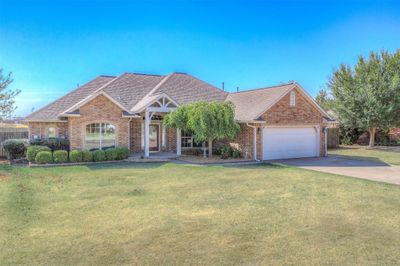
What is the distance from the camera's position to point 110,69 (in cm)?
3119

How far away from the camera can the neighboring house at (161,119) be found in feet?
65.9

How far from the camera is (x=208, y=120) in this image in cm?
1919

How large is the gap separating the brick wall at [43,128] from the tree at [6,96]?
1757 millimetres

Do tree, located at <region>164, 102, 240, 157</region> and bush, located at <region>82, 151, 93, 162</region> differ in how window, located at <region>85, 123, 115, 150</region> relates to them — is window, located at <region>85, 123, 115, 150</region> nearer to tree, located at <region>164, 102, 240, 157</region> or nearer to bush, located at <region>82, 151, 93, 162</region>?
bush, located at <region>82, 151, 93, 162</region>

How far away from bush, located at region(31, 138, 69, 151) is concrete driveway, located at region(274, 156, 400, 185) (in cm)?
1362

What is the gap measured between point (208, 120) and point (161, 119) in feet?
19.1

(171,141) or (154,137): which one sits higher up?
(154,137)

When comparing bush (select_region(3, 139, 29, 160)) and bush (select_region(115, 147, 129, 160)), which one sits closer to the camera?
bush (select_region(115, 147, 129, 160))

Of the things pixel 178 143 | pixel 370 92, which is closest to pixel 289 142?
pixel 178 143

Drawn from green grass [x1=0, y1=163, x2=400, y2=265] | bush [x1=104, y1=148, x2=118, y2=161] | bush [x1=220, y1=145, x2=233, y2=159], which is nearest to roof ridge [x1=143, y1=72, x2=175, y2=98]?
bush [x1=104, y1=148, x2=118, y2=161]

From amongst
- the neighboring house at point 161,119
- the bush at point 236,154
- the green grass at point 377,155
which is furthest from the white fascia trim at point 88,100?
the green grass at point 377,155

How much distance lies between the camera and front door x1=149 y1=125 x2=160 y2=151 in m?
23.9

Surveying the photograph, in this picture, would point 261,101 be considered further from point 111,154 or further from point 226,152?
point 111,154

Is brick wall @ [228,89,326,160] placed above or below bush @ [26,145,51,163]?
above
